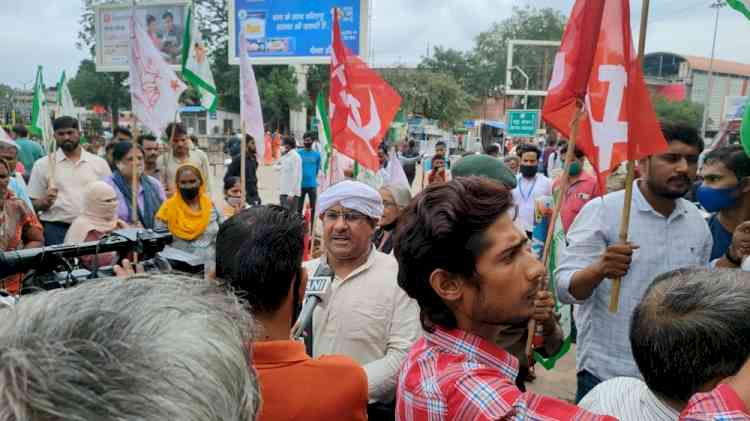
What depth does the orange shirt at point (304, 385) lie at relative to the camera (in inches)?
54.4

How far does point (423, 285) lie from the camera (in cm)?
133

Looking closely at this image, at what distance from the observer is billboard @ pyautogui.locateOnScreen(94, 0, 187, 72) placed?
13.9 metres

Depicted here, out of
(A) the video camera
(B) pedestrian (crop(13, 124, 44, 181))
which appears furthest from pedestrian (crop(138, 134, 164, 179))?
(A) the video camera

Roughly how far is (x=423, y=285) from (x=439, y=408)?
30 cm

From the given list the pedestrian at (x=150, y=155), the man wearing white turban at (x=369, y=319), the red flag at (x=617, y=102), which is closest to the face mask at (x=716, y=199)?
the red flag at (x=617, y=102)

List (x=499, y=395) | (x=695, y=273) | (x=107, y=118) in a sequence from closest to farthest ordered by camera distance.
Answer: (x=499, y=395)
(x=695, y=273)
(x=107, y=118)

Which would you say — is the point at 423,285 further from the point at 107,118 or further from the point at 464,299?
the point at 107,118

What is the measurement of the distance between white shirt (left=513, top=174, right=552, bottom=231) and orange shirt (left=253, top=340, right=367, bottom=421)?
16.1 ft

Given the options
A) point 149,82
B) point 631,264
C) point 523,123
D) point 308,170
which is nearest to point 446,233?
point 631,264

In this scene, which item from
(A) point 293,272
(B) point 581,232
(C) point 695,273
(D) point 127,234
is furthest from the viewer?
(B) point 581,232

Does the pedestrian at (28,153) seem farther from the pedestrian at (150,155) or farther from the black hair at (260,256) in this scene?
the black hair at (260,256)

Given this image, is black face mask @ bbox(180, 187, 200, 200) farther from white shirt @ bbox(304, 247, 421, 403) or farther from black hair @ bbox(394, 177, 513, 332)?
black hair @ bbox(394, 177, 513, 332)

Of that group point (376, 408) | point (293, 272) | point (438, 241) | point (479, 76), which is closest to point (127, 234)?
point (293, 272)

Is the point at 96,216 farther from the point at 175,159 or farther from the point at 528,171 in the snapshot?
the point at 528,171
